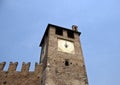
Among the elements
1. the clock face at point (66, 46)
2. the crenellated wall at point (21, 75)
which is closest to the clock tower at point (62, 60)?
the clock face at point (66, 46)

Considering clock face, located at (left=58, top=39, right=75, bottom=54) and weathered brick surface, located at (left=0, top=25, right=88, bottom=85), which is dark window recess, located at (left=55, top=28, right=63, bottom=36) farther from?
weathered brick surface, located at (left=0, top=25, right=88, bottom=85)

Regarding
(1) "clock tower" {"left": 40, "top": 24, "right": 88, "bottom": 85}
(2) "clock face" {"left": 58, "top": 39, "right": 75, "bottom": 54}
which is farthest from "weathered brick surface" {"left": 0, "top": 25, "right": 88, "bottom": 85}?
(2) "clock face" {"left": 58, "top": 39, "right": 75, "bottom": 54}

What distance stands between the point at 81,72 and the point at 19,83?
501 cm

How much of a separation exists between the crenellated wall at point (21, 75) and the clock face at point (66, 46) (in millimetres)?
2553

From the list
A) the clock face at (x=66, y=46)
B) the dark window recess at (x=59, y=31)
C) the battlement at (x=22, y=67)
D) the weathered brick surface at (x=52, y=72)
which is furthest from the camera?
the dark window recess at (x=59, y=31)

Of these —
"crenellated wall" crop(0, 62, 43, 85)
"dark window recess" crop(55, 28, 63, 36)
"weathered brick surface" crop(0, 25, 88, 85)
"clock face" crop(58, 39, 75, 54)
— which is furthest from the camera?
"dark window recess" crop(55, 28, 63, 36)

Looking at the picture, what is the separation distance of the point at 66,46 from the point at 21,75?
483 cm

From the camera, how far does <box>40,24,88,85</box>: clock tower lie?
1070cm

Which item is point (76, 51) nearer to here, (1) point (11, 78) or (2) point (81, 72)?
(2) point (81, 72)

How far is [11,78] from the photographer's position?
11.1 meters

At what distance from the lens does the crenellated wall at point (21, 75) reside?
10859mm

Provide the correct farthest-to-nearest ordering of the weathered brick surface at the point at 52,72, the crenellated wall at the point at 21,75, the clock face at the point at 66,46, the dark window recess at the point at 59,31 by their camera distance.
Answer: the dark window recess at the point at 59,31, the clock face at the point at 66,46, the crenellated wall at the point at 21,75, the weathered brick surface at the point at 52,72

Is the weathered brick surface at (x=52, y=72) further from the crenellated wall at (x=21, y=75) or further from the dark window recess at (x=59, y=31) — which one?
the dark window recess at (x=59, y=31)

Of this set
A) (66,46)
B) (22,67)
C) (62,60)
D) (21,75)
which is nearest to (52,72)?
(62,60)
